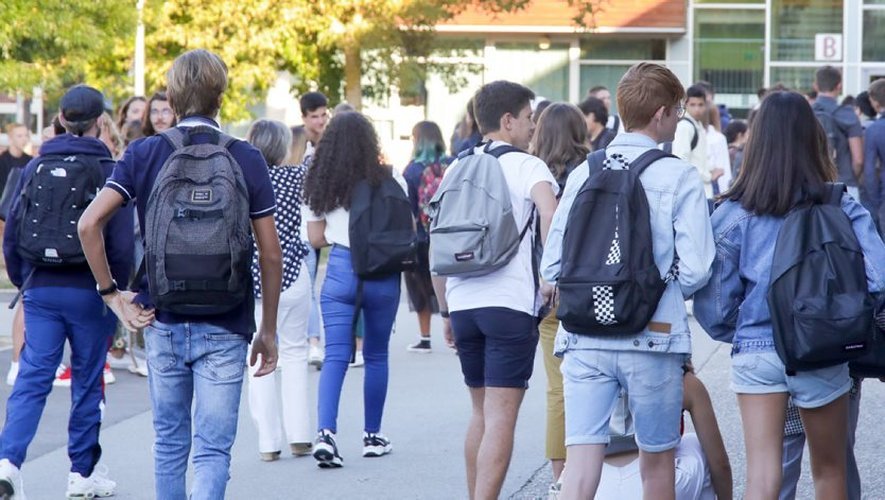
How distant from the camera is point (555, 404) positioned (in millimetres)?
6699

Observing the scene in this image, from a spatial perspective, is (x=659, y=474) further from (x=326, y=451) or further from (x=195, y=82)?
(x=326, y=451)

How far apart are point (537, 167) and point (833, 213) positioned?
142 cm

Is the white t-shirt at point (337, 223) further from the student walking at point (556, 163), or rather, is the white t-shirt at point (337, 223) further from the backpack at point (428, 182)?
the backpack at point (428, 182)

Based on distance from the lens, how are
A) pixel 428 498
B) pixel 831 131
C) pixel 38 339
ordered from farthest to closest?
pixel 831 131, pixel 428 498, pixel 38 339

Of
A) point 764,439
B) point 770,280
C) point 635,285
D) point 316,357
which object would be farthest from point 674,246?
point 316,357

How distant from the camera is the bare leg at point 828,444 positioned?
5066 millimetres

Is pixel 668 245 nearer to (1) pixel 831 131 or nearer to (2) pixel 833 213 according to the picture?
(2) pixel 833 213

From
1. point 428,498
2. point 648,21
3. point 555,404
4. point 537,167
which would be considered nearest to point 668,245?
point 537,167

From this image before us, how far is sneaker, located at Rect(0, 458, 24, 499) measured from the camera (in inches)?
258

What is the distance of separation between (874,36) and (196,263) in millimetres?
31916

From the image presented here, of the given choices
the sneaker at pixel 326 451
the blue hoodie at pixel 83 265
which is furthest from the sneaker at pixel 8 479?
the sneaker at pixel 326 451

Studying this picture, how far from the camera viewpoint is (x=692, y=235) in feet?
15.8

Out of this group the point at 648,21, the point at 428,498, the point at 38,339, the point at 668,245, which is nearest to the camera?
the point at 668,245

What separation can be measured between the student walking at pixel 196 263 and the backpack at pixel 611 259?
1.06 m
